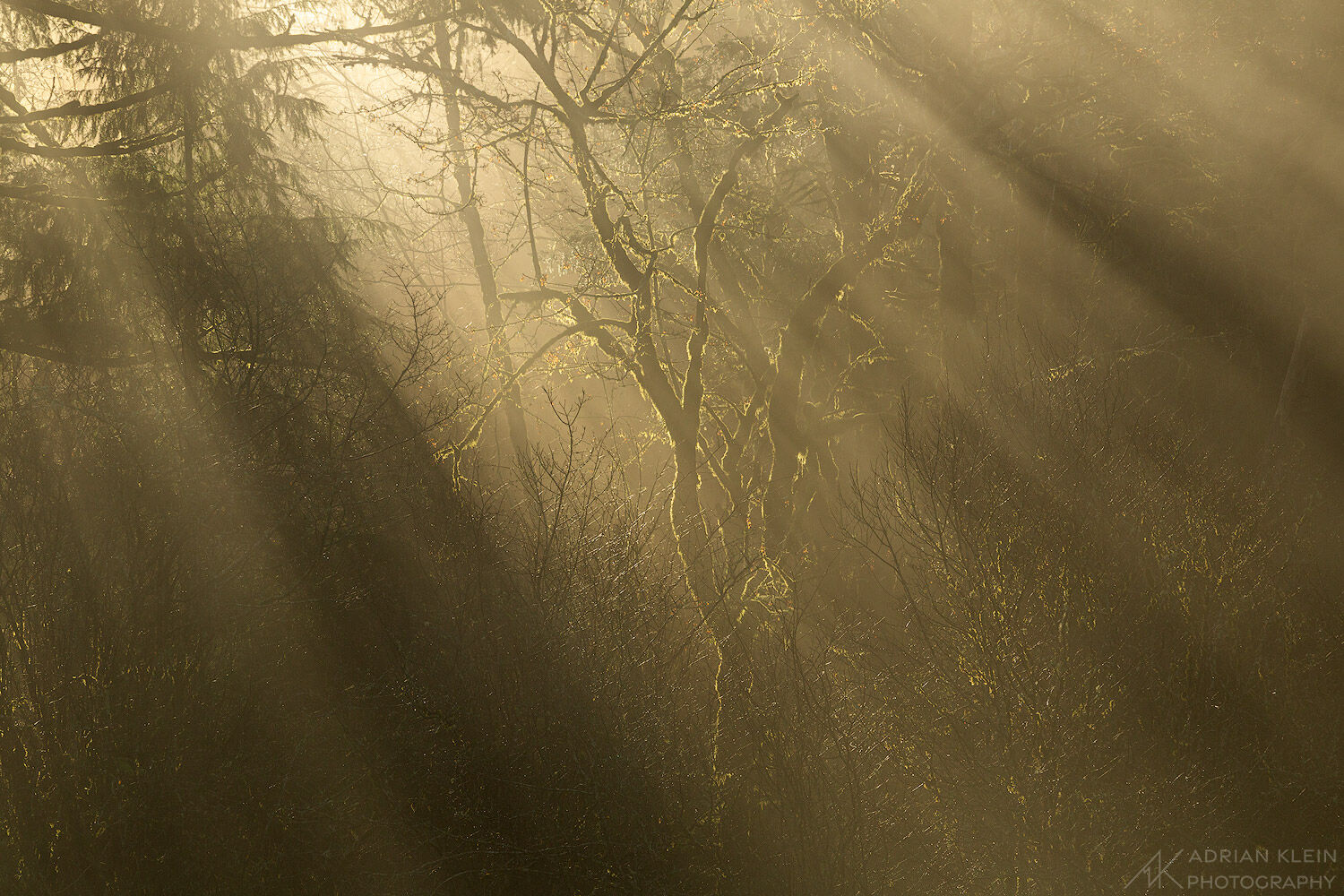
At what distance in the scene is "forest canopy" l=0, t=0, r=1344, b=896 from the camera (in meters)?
7.35

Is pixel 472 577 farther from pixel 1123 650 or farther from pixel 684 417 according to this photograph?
pixel 1123 650

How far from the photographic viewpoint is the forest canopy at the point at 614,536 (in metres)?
7.35

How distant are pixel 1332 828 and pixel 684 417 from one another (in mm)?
7476

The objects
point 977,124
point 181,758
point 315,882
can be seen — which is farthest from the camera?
point 977,124

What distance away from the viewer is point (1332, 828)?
9000 mm

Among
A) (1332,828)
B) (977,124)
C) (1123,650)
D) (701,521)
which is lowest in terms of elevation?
(1332,828)

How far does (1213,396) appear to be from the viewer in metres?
18.5

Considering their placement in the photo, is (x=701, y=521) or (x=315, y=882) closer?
(x=315, y=882)

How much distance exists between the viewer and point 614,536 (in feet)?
32.5

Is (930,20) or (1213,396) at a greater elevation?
(930,20)

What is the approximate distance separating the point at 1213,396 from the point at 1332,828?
1135 centimetres

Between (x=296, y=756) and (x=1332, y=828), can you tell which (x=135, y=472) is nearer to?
(x=296, y=756)

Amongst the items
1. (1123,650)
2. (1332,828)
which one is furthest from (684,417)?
(1332,828)

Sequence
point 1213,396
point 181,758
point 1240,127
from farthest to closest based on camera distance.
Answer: point 1213,396
point 1240,127
point 181,758
